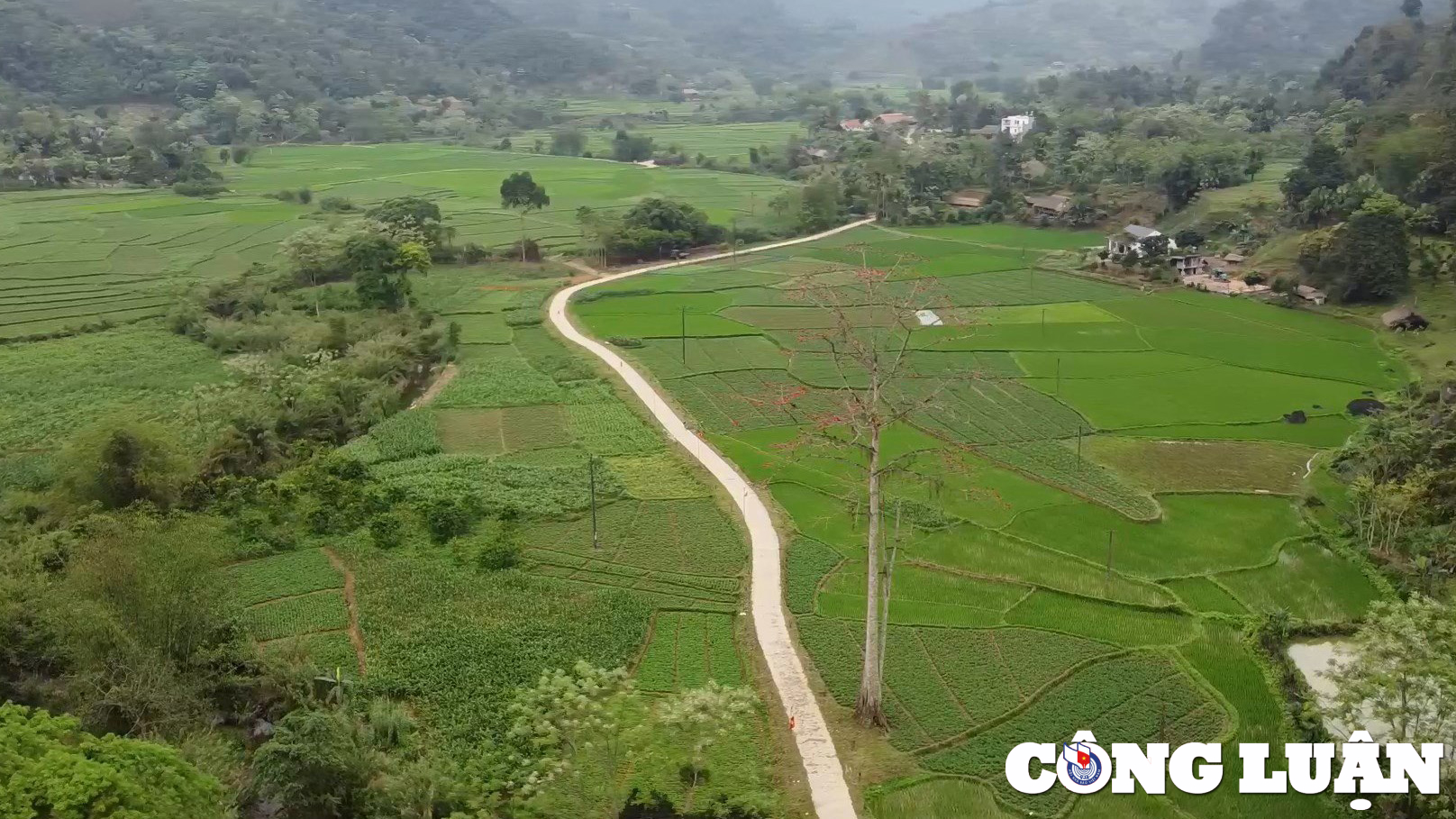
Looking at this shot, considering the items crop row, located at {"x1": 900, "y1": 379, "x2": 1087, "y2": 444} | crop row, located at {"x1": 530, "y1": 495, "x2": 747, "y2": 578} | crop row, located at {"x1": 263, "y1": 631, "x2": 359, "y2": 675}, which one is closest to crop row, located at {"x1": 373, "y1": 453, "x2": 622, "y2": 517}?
crop row, located at {"x1": 530, "y1": 495, "x2": 747, "y2": 578}

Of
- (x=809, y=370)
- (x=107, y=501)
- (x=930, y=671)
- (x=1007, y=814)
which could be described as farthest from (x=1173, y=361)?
(x=107, y=501)

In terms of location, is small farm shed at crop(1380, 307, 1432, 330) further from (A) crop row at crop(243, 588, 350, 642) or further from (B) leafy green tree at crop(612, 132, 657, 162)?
(B) leafy green tree at crop(612, 132, 657, 162)

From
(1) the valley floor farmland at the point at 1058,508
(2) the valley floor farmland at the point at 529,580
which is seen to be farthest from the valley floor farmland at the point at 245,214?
(2) the valley floor farmland at the point at 529,580

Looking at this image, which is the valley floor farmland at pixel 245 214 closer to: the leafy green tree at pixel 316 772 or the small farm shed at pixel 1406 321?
the leafy green tree at pixel 316 772

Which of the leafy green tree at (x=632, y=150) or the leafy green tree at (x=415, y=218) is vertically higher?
the leafy green tree at (x=632, y=150)

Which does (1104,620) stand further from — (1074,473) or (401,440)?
(401,440)

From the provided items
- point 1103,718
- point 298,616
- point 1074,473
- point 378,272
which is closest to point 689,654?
point 1103,718

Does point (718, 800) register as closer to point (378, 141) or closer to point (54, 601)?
point (54, 601)
